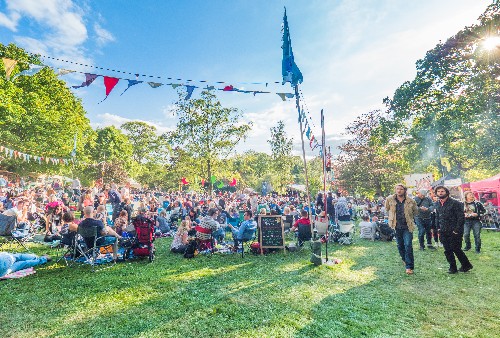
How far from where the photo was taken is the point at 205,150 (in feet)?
79.3

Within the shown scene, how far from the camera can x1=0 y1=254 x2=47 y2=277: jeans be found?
5.41 m


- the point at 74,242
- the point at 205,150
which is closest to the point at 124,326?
the point at 74,242

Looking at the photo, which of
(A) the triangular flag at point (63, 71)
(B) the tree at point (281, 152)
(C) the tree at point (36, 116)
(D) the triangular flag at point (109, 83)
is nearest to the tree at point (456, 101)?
(B) the tree at point (281, 152)

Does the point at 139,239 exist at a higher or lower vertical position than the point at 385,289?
higher

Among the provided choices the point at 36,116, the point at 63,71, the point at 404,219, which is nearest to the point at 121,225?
the point at 63,71

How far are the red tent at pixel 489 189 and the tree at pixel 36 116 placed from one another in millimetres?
30711

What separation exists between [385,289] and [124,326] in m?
4.35

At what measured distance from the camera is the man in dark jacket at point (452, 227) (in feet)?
18.1

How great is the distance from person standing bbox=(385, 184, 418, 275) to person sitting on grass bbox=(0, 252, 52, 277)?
27.2 ft

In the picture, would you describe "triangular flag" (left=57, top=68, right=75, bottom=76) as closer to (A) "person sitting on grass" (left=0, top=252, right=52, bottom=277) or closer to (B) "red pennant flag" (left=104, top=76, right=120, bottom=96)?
(B) "red pennant flag" (left=104, top=76, right=120, bottom=96)

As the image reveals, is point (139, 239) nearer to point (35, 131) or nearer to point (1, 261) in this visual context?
point (1, 261)

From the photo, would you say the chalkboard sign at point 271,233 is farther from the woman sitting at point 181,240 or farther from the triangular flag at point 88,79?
the triangular flag at point 88,79

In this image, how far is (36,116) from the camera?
2300cm

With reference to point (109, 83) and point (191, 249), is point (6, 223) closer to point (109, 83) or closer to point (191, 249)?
point (109, 83)
